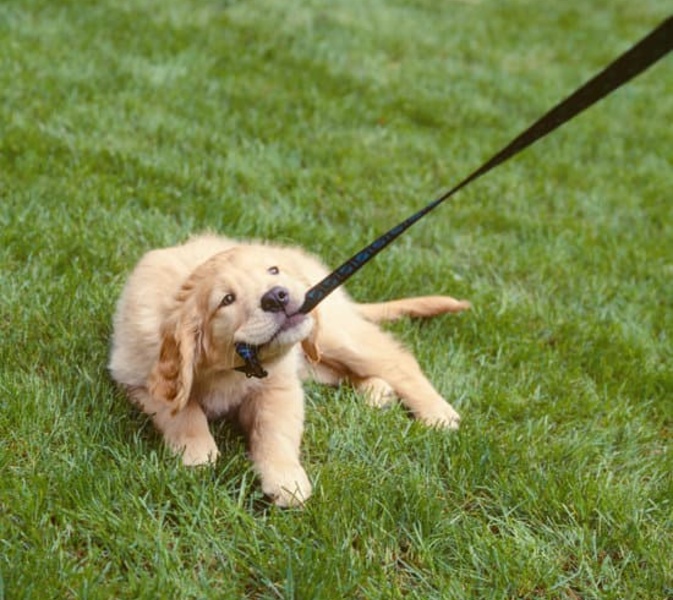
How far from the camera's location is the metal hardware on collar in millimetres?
2297

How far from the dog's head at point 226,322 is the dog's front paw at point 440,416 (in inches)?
21.4

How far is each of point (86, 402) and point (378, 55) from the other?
4412mm

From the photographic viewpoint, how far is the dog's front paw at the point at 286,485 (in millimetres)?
2227

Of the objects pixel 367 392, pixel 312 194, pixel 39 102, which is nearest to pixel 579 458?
pixel 367 392

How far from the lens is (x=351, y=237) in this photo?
3.91 meters

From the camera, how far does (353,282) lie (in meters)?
3.55

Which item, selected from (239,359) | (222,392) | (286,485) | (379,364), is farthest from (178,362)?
(379,364)

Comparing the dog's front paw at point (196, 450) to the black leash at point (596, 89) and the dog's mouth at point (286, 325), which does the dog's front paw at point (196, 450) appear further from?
the black leash at point (596, 89)

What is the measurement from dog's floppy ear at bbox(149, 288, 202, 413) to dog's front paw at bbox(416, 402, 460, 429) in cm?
73

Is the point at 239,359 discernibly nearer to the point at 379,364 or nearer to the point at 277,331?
the point at 277,331

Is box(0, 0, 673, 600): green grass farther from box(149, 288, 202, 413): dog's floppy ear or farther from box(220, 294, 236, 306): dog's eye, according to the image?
box(220, 294, 236, 306): dog's eye

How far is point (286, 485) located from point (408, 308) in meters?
1.15

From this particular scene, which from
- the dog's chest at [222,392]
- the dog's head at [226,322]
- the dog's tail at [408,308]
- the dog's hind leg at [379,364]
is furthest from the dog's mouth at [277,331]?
the dog's tail at [408,308]

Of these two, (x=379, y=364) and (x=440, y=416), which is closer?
(x=440, y=416)
